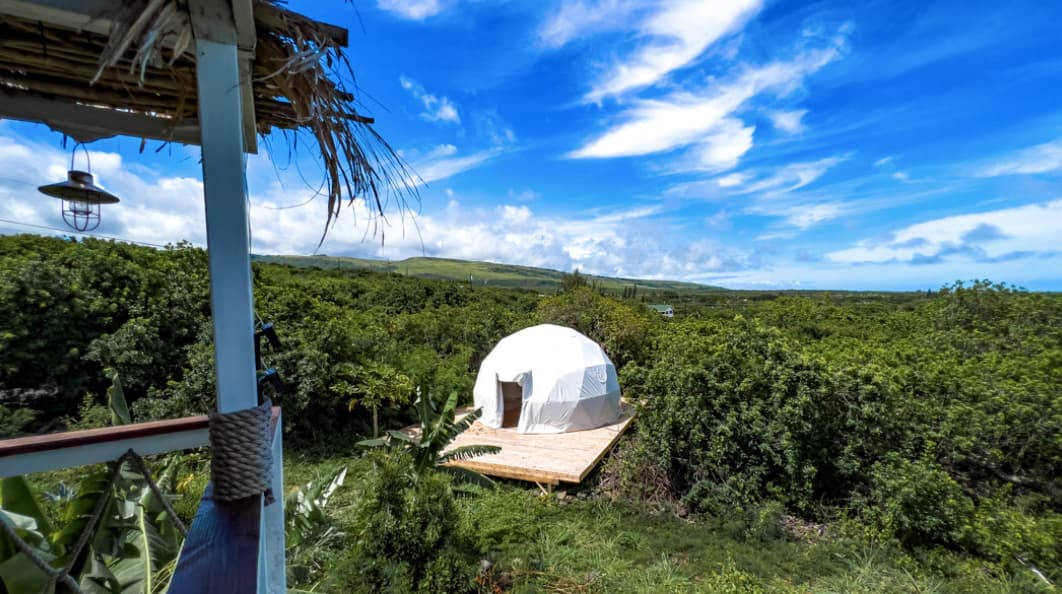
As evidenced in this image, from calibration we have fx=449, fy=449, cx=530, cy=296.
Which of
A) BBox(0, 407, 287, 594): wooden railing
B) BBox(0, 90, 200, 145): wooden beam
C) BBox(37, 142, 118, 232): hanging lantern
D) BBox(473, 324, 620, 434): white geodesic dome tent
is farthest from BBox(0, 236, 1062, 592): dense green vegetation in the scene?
BBox(0, 90, 200, 145): wooden beam

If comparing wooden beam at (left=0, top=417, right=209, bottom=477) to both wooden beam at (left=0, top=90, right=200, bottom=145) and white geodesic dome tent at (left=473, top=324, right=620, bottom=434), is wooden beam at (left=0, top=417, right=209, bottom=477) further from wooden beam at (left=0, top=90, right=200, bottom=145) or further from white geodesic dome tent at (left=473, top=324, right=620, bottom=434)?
white geodesic dome tent at (left=473, top=324, right=620, bottom=434)

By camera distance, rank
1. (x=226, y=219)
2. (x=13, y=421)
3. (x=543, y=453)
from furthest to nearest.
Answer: (x=543, y=453) → (x=13, y=421) → (x=226, y=219)

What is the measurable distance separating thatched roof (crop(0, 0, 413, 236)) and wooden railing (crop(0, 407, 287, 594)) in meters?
0.94

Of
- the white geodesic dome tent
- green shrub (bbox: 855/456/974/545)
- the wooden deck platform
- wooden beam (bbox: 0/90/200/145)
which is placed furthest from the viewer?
the white geodesic dome tent

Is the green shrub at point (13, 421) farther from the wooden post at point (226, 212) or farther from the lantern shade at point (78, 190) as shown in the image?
the wooden post at point (226, 212)

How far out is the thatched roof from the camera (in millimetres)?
1154

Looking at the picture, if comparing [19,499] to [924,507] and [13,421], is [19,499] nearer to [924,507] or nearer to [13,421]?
[924,507]

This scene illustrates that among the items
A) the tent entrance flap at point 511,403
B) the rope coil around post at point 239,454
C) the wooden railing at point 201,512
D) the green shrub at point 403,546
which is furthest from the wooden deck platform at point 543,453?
the rope coil around post at point 239,454

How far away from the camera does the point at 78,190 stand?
2.55 meters

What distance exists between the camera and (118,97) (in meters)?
1.74

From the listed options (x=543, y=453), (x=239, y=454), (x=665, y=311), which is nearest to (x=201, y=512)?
(x=239, y=454)

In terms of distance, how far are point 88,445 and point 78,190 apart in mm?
2033

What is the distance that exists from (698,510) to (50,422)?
1266 centimetres

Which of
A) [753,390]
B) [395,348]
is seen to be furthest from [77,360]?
[753,390]
